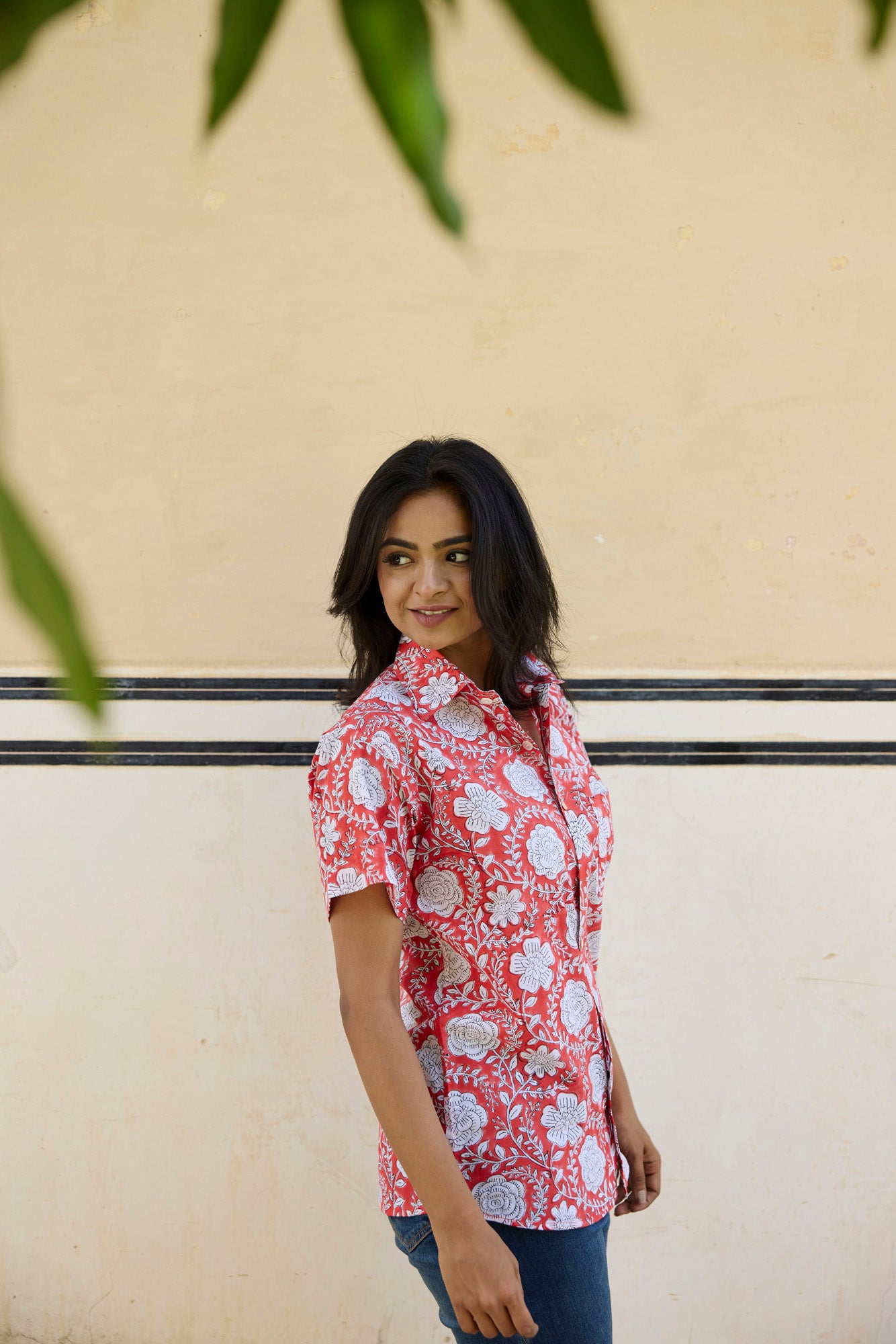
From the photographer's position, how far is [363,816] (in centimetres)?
112

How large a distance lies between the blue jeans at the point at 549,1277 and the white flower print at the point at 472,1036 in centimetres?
16

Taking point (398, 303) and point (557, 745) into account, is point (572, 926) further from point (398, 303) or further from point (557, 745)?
point (398, 303)

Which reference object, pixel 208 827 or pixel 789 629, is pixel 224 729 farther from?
pixel 789 629

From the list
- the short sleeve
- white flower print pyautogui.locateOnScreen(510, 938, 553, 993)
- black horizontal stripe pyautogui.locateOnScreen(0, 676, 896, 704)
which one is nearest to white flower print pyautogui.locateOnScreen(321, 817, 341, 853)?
the short sleeve

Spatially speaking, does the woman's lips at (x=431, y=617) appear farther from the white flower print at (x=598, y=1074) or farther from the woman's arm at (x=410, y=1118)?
the white flower print at (x=598, y=1074)

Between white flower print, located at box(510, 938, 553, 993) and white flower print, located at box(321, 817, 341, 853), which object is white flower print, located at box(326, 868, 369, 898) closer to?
white flower print, located at box(321, 817, 341, 853)

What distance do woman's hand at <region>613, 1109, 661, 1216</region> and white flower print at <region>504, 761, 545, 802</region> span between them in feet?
1.45

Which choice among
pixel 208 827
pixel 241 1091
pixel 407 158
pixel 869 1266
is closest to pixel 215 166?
pixel 208 827

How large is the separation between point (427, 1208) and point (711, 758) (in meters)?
0.90

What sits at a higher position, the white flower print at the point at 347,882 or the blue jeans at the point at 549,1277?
the white flower print at the point at 347,882

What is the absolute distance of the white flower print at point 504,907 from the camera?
1.16 metres

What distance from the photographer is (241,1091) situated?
1.77 meters

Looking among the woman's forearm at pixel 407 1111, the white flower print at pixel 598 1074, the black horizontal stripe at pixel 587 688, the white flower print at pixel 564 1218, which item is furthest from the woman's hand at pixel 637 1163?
the black horizontal stripe at pixel 587 688

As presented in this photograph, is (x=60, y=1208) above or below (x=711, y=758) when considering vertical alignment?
below
